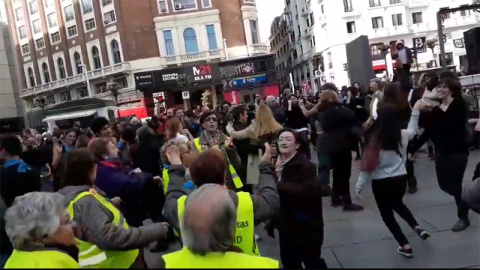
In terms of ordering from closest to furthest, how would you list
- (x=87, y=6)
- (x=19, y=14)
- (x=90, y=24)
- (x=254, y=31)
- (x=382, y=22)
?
(x=254, y=31), (x=87, y=6), (x=90, y=24), (x=382, y=22), (x=19, y=14)

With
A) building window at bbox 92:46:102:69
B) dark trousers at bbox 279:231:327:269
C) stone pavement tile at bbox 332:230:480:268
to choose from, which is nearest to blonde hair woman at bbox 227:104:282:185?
stone pavement tile at bbox 332:230:480:268

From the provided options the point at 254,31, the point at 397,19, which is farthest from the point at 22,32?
the point at 397,19

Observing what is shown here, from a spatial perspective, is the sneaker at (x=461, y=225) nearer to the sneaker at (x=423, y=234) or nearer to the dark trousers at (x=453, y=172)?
the dark trousers at (x=453, y=172)

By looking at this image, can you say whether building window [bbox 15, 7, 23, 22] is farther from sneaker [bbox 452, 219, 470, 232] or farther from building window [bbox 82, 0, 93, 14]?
sneaker [bbox 452, 219, 470, 232]

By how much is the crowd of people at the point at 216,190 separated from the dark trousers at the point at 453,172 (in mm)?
11

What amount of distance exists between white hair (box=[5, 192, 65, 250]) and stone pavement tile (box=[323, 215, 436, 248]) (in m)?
3.72

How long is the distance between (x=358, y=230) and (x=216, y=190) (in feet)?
13.7

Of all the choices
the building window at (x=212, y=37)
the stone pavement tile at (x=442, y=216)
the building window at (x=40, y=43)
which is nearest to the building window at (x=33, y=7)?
the building window at (x=40, y=43)

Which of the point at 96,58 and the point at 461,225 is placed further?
the point at 96,58

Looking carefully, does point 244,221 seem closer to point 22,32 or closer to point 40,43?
point 40,43

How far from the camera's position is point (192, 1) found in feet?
165

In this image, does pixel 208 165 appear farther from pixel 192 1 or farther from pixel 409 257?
pixel 192 1

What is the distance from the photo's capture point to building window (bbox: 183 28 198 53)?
165 feet

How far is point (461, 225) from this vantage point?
17.6ft
